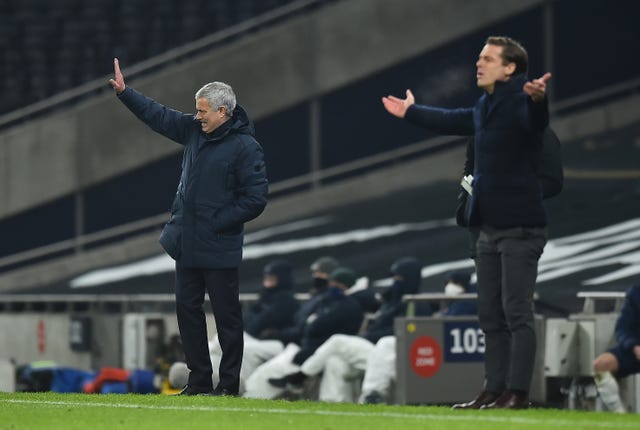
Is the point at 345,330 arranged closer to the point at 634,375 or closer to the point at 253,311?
the point at 253,311

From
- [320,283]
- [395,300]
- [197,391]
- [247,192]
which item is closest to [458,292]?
[395,300]

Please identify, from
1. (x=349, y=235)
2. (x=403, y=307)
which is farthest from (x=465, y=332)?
(x=349, y=235)

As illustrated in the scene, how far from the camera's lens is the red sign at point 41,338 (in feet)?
60.6

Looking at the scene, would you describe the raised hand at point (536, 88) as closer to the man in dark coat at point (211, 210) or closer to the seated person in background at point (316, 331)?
the man in dark coat at point (211, 210)

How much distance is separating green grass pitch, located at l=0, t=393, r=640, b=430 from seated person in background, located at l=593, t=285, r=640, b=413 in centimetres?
278

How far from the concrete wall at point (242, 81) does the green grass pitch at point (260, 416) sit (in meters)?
15.6

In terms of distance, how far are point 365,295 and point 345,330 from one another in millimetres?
750

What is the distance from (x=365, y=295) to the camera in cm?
1476

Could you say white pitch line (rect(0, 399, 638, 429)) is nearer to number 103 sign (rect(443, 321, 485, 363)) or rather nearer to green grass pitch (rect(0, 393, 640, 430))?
green grass pitch (rect(0, 393, 640, 430))

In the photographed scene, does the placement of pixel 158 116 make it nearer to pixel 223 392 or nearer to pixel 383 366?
pixel 223 392

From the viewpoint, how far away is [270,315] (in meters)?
15.2

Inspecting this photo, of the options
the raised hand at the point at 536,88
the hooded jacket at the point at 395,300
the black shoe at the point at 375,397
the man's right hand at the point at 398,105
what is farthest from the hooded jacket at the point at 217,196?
the hooded jacket at the point at 395,300

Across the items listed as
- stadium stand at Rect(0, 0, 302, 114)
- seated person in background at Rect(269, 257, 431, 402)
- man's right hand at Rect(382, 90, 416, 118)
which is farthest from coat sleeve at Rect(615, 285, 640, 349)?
stadium stand at Rect(0, 0, 302, 114)

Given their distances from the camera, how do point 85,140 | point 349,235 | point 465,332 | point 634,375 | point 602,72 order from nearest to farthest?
A: point 634,375 → point 465,332 → point 349,235 → point 602,72 → point 85,140
